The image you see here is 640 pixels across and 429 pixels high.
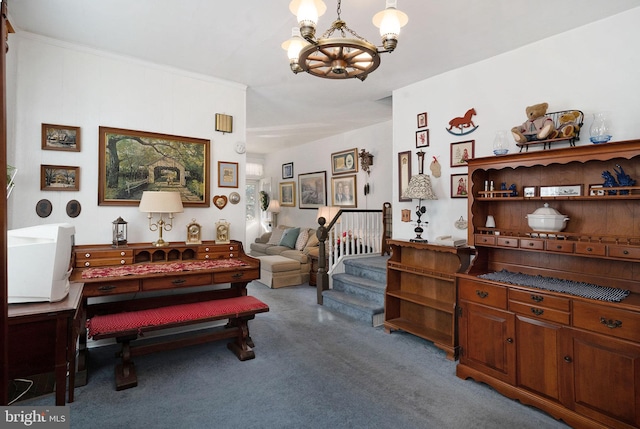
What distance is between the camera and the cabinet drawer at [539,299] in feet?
7.39

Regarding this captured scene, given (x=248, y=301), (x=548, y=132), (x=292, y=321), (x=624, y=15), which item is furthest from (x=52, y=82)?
(x=624, y=15)

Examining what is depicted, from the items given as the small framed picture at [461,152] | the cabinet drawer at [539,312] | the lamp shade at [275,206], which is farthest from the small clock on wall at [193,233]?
the lamp shade at [275,206]

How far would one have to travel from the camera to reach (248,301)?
334cm

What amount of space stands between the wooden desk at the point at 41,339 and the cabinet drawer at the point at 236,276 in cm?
132

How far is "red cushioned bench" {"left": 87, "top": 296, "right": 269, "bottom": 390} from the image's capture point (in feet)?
8.61

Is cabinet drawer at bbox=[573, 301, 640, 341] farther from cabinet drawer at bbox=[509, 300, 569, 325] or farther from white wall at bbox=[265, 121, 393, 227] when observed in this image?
white wall at bbox=[265, 121, 393, 227]

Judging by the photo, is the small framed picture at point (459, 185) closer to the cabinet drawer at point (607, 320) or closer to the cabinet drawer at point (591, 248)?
the cabinet drawer at point (591, 248)

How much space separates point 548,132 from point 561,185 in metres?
0.45

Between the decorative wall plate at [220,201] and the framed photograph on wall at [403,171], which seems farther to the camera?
the framed photograph on wall at [403,171]

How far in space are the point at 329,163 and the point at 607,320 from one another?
565 cm

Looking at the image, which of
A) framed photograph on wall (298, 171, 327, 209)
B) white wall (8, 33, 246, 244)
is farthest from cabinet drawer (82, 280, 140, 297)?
framed photograph on wall (298, 171, 327, 209)

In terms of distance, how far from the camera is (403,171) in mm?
4266

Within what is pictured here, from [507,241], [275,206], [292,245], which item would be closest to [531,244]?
[507,241]

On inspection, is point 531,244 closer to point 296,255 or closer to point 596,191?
point 596,191
